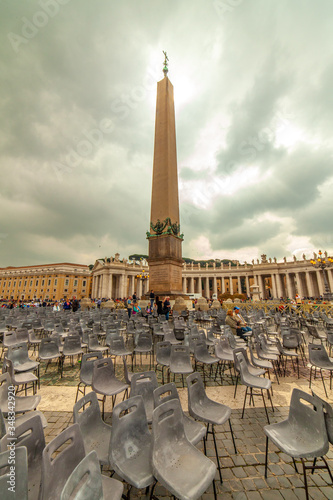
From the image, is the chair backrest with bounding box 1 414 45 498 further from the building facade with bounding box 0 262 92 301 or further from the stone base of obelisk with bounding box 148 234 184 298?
the building facade with bounding box 0 262 92 301

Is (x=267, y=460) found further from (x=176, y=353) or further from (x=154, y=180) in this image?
(x=154, y=180)

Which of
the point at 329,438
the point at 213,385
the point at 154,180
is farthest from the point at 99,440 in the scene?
the point at 154,180

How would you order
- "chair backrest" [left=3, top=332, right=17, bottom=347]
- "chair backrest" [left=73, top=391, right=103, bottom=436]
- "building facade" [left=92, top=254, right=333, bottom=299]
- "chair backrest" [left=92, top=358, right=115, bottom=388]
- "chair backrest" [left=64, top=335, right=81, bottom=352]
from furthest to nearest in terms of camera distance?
1. "building facade" [left=92, top=254, right=333, bottom=299]
2. "chair backrest" [left=3, top=332, right=17, bottom=347]
3. "chair backrest" [left=64, top=335, right=81, bottom=352]
4. "chair backrest" [left=92, top=358, right=115, bottom=388]
5. "chair backrest" [left=73, top=391, right=103, bottom=436]

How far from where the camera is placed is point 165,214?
56.9 ft

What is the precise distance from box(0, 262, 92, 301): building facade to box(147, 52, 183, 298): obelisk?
272ft

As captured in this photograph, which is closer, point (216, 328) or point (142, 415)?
point (142, 415)

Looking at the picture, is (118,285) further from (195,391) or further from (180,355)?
(195,391)

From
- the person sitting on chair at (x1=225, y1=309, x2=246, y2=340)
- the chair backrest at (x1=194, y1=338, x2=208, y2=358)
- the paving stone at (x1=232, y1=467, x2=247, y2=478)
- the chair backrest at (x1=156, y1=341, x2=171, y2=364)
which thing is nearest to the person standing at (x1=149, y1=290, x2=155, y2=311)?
the person sitting on chair at (x1=225, y1=309, x2=246, y2=340)

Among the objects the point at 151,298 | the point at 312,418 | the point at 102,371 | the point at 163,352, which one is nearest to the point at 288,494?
the point at 312,418

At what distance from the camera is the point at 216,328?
31.0 ft

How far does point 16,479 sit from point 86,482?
0.48 meters

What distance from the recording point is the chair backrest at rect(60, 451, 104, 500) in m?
1.56

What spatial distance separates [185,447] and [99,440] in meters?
1.04

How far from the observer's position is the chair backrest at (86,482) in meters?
1.56
